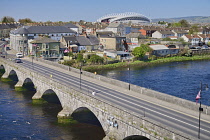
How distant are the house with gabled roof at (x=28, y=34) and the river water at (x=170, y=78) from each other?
36.1m

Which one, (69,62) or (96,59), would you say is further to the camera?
(96,59)

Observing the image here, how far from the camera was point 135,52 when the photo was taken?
102 m

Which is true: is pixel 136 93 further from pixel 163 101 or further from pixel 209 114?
pixel 209 114

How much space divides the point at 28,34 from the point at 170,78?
195 ft

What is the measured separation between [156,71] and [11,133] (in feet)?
178

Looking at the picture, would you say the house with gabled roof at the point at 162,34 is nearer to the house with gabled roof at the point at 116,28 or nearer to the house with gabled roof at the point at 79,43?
the house with gabled roof at the point at 116,28

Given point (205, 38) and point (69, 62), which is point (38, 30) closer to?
point (69, 62)

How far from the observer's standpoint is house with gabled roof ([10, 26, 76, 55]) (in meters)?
107

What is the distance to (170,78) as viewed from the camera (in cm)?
7469

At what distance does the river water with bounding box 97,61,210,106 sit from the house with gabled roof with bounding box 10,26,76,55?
36.1 meters

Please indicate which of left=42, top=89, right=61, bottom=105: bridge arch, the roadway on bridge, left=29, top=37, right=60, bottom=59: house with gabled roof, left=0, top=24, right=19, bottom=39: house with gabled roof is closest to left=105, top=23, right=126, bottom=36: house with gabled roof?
left=0, top=24, right=19, bottom=39: house with gabled roof

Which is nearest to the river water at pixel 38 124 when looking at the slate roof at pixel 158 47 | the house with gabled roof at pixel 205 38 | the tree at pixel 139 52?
the tree at pixel 139 52

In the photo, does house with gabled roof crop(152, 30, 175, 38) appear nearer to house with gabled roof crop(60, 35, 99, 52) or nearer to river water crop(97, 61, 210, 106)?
house with gabled roof crop(60, 35, 99, 52)

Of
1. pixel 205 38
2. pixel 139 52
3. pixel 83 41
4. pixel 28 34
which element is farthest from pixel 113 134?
pixel 205 38
